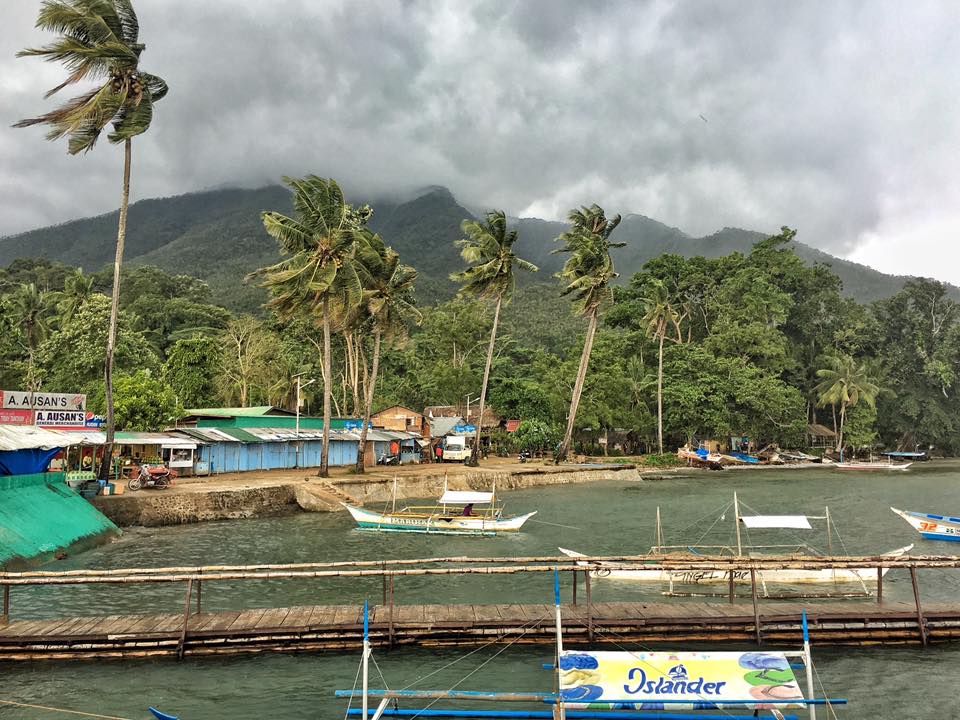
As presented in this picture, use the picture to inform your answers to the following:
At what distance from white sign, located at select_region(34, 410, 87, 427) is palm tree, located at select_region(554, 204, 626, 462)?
39194 mm

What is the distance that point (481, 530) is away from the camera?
3009 centimetres

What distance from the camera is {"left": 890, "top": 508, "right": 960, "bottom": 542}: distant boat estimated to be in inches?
1145

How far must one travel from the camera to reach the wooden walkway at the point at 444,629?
14.4 m

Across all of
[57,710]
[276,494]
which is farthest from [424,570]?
[276,494]

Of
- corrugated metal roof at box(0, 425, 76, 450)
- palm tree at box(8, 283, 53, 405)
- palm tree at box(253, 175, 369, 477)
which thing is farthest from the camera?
palm tree at box(8, 283, 53, 405)

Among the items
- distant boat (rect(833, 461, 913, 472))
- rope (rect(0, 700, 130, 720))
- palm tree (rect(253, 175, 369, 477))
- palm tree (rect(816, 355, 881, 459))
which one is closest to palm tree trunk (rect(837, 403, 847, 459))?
palm tree (rect(816, 355, 881, 459))

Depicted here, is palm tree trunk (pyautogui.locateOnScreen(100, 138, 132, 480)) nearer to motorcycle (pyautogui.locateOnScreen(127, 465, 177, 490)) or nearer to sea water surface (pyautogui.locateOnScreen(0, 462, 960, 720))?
motorcycle (pyautogui.locateOnScreen(127, 465, 177, 490))

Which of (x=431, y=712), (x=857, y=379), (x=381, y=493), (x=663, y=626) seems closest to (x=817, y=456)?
(x=857, y=379)

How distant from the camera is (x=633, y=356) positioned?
270 feet

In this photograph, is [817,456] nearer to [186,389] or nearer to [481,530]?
[481,530]

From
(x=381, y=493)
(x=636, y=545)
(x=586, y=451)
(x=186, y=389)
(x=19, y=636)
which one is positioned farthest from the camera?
(x=586, y=451)

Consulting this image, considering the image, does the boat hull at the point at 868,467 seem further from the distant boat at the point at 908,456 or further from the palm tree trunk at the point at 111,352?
the palm tree trunk at the point at 111,352

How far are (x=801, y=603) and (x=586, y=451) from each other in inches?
2226

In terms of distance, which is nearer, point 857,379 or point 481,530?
point 481,530
